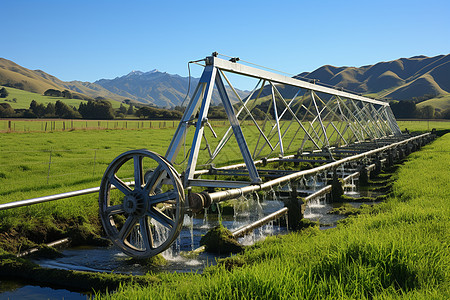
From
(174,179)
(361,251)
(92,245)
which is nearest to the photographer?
(361,251)

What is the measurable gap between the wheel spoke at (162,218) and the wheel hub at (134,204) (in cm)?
21

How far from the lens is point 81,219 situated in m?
11.5

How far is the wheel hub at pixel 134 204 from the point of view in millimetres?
7953

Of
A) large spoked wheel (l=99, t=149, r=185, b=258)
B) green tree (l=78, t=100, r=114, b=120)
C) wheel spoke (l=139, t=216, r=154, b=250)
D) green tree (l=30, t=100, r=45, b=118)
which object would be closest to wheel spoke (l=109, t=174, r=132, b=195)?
large spoked wheel (l=99, t=149, r=185, b=258)

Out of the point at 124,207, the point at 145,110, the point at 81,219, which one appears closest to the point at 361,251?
the point at 124,207

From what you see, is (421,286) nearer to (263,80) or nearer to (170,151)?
(170,151)

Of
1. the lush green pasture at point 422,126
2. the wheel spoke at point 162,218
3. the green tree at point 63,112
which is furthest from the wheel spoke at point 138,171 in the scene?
the green tree at point 63,112

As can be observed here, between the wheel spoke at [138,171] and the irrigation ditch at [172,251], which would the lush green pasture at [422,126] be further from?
the wheel spoke at [138,171]

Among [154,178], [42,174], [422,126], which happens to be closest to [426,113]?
[422,126]

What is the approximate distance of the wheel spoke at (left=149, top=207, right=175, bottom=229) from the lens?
7.70 m

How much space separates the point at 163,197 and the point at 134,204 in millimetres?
641

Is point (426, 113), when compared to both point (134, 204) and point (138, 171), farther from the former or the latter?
point (134, 204)

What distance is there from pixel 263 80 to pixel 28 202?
8.31 m

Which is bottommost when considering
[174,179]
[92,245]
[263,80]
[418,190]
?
[92,245]
